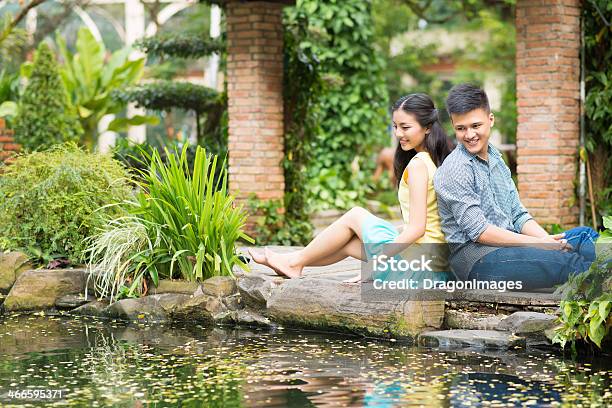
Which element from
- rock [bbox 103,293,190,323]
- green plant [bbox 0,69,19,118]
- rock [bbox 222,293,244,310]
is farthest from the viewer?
green plant [bbox 0,69,19,118]

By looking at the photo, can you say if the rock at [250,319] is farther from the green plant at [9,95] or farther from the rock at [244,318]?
the green plant at [9,95]

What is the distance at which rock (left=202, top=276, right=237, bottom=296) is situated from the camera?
6.94 metres

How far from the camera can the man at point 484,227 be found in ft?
18.0

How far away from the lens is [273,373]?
5.10m

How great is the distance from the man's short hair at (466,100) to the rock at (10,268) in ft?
12.5

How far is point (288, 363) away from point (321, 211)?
8.01m

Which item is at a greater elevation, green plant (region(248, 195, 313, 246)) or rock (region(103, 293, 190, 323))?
green plant (region(248, 195, 313, 246))

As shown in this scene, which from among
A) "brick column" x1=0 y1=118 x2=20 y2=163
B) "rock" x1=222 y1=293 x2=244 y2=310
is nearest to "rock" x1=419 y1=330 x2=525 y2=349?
"rock" x1=222 y1=293 x2=244 y2=310

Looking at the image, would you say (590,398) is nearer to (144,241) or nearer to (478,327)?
(478,327)

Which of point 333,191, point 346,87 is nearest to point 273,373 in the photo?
point 333,191

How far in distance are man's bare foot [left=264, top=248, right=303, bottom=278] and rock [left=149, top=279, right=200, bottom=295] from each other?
28.4 inches

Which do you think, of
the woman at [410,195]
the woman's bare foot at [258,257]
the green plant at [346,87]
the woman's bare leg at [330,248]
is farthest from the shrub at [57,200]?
the green plant at [346,87]

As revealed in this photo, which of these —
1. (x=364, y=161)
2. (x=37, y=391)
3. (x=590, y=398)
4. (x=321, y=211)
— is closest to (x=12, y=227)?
(x=37, y=391)

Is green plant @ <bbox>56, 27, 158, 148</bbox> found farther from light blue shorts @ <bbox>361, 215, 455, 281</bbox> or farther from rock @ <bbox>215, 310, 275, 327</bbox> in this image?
light blue shorts @ <bbox>361, 215, 455, 281</bbox>
